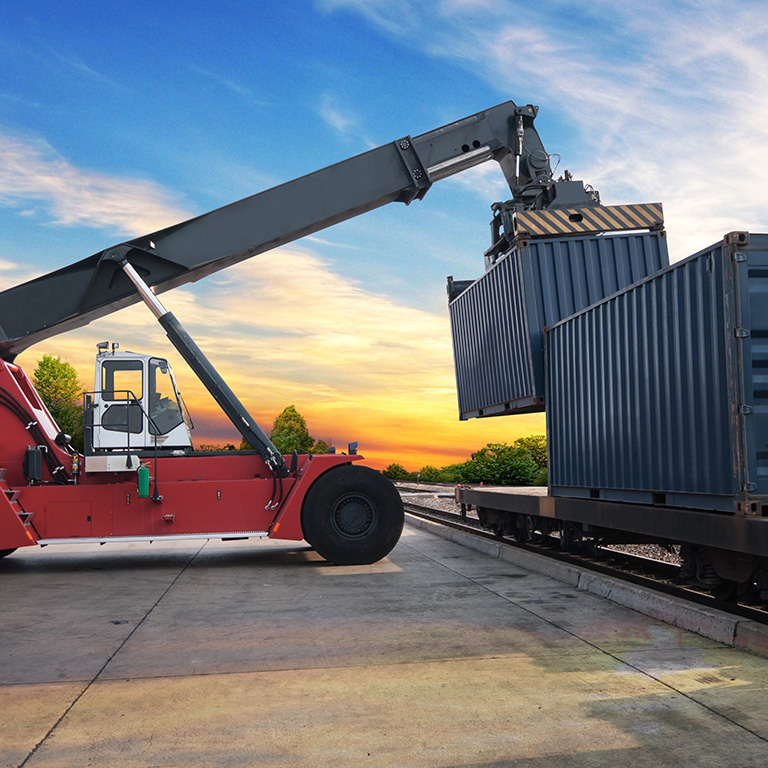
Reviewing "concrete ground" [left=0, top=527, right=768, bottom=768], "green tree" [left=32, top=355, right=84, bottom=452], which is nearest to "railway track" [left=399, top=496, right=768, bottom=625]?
"concrete ground" [left=0, top=527, right=768, bottom=768]

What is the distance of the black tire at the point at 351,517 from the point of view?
11.3 metres

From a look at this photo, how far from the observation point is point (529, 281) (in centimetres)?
1209

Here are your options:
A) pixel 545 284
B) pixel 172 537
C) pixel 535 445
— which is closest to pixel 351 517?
pixel 172 537

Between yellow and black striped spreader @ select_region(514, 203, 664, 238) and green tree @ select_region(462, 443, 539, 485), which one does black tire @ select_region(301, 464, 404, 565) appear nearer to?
yellow and black striped spreader @ select_region(514, 203, 664, 238)

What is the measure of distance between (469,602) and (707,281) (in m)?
3.90

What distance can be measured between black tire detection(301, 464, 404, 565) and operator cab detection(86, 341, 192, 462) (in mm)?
2458

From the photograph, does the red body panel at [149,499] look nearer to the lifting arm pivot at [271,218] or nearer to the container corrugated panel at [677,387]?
the lifting arm pivot at [271,218]

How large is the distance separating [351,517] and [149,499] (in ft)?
9.56

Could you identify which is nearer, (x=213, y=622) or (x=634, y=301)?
(x=213, y=622)

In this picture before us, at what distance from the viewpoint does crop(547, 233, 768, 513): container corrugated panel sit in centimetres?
686

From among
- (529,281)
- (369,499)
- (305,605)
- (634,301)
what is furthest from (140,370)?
(634,301)

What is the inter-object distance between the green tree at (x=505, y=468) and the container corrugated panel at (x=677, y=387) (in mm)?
14145

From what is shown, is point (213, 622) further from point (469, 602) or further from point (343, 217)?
point (343, 217)

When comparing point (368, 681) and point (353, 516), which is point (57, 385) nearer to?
point (353, 516)
